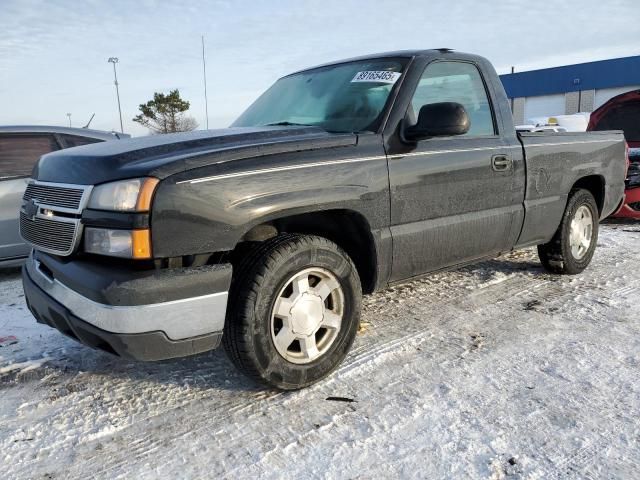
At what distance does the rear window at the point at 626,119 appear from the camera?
8.48m

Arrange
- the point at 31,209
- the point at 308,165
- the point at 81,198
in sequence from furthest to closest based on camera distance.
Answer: the point at 31,209 < the point at 308,165 < the point at 81,198

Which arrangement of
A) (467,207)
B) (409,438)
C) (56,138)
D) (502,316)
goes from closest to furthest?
1. (409,438)
2. (467,207)
3. (502,316)
4. (56,138)

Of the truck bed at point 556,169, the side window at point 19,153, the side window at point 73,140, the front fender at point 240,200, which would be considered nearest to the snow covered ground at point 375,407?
the truck bed at point 556,169

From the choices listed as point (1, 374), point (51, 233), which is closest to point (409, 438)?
point (51, 233)

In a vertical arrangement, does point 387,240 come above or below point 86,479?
above

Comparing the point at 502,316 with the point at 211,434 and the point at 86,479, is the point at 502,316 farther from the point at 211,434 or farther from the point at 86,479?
the point at 86,479

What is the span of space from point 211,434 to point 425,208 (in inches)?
67.8

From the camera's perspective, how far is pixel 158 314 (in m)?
2.30

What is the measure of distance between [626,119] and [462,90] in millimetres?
6256

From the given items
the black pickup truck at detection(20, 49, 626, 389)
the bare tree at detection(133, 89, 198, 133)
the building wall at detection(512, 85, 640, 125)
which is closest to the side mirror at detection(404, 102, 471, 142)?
the black pickup truck at detection(20, 49, 626, 389)

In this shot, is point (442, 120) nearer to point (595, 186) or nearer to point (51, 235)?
point (51, 235)

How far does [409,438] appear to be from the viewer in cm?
232

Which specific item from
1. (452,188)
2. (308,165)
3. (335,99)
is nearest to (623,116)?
(452,188)

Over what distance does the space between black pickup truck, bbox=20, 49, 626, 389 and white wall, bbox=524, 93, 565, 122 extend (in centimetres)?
3944
